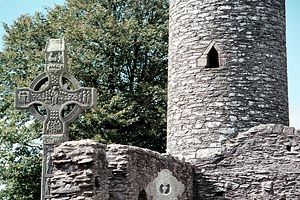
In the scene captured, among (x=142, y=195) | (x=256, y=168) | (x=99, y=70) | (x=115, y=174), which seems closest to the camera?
(x=115, y=174)

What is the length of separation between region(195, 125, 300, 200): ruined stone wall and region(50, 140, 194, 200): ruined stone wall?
1.58 ft

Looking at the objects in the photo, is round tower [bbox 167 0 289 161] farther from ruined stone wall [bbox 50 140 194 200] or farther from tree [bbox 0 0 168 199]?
tree [bbox 0 0 168 199]

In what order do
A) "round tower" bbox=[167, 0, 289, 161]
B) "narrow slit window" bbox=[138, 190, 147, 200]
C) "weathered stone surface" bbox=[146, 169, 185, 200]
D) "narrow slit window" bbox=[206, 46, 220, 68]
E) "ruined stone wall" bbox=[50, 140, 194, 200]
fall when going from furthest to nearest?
"narrow slit window" bbox=[206, 46, 220, 68]
"round tower" bbox=[167, 0, 289, 161]
"weathered stone surface" bbox=[146, 169, 185, 200]
"narrow slit window" bbox=[138, 190, 147, 200]
"ruined stone wall" bbox=[50, 140, 194, 200]

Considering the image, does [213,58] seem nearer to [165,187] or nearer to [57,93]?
[165,187]

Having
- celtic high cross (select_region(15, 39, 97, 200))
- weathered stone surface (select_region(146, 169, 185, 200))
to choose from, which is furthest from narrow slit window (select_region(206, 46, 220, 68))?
celtic high cross (select_region(15, 39, 97, 200))

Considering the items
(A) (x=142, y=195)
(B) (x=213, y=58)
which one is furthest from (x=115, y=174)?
(B) (x=213, y=58)

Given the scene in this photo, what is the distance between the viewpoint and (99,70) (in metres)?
20.0

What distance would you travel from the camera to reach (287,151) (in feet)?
39.6

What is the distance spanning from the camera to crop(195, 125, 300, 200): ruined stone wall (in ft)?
39.3

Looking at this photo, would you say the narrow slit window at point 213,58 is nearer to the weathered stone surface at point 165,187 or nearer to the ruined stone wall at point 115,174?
the ruined stone wall at point 115,174

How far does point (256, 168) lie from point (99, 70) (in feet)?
28.9

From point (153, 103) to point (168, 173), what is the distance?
9.15 metres

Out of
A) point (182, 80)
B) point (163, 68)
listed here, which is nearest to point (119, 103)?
point (163, 68)

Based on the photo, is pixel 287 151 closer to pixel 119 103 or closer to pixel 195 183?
pixel 195 183
